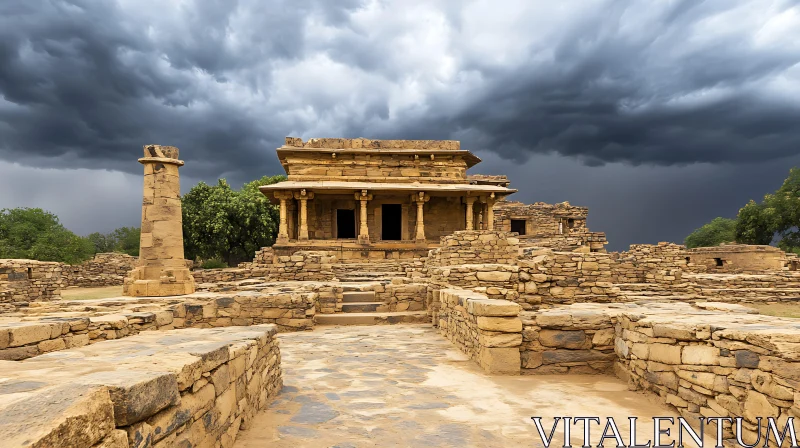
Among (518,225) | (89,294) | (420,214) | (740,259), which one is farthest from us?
(518,225)

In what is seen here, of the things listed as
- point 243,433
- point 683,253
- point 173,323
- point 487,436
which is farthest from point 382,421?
point 683,253

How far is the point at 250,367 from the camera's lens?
12.2 feet

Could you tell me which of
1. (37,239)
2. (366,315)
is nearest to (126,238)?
(37,239)

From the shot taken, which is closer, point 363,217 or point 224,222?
point 363,217

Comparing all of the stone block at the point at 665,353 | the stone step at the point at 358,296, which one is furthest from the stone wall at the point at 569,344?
the stone step at the point at 358,296

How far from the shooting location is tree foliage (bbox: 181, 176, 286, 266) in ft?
94.1

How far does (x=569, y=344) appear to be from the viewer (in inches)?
204

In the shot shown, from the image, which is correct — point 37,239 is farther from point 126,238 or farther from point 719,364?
point 719,364

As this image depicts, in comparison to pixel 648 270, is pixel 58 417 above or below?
above

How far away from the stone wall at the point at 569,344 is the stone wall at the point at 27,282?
16.6 m

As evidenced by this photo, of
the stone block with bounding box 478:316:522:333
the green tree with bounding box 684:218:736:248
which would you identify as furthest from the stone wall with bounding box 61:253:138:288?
the green tree with bounding box 684:218:736:248

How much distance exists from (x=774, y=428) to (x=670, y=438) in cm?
69

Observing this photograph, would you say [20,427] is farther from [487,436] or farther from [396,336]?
[396,336]

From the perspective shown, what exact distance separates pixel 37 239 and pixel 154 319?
2894cm
